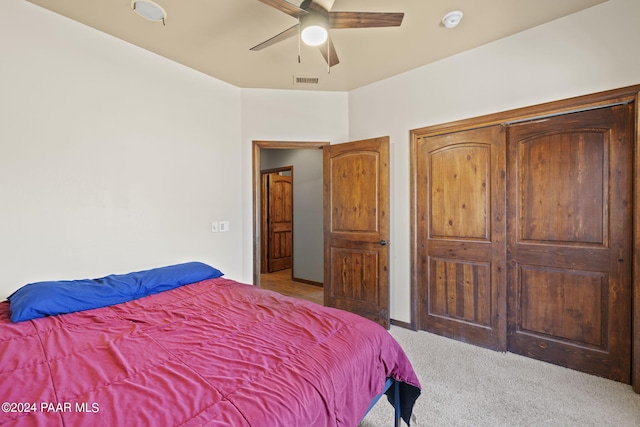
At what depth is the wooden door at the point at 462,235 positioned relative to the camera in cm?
265

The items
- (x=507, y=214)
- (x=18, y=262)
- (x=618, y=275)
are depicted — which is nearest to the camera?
(x=18, y=262)

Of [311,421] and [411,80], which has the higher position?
[411,80]

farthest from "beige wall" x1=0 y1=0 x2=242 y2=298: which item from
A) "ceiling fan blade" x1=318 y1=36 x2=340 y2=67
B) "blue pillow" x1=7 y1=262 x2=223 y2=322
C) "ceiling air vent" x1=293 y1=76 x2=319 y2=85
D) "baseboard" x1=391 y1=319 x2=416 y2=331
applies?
"baseboard" x1=391 y1=319 x2=416 y2=331

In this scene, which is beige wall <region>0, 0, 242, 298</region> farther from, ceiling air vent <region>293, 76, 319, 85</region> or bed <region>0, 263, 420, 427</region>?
ceiling air vent <region>293, 76, 319, 85</region>

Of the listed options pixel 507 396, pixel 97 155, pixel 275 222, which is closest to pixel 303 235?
pixel 275 222

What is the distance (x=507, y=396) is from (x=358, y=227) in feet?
6.25

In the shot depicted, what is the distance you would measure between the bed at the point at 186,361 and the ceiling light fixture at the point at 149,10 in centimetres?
199

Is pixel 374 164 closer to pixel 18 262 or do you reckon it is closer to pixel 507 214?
pixel 507 214

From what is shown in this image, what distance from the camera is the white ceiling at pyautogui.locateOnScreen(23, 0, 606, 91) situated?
2127 mm

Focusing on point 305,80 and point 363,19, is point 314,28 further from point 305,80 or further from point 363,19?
point 305,80

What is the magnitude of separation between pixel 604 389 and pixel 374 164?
2528mm

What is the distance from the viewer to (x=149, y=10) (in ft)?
7.07

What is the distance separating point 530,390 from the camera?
2049mm

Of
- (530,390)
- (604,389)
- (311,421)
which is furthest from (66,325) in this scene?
(604,389)
